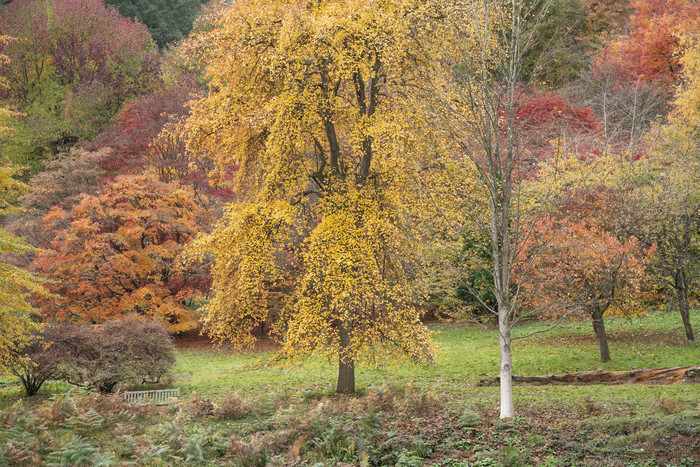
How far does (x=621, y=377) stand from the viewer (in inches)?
548

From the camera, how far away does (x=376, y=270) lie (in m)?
11.7

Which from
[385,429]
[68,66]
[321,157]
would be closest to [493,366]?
[321,157]

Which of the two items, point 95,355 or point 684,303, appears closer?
point 95,355

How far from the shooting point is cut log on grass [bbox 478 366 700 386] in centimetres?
1284

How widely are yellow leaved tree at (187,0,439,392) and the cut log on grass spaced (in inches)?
154

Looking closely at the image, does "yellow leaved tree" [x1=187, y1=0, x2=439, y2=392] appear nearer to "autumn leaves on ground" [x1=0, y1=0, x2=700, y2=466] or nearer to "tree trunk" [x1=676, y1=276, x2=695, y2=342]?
"autumn leaves on ground" [x1=0, y1=0, x2=700, y2=466]

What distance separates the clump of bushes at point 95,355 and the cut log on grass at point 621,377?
9585 mm

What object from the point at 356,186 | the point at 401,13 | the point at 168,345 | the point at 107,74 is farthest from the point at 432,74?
the point at 107,74

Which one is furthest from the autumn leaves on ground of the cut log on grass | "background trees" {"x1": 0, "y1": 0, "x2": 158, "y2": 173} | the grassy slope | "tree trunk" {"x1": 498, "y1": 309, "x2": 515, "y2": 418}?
"background trees" {"x1": 0, "y1": 0, "x2": 158, "y2": 173}

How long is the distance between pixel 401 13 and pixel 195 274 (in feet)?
56.1

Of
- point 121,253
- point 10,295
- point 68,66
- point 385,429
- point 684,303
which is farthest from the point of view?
point 68,66

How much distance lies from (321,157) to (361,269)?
155 inches

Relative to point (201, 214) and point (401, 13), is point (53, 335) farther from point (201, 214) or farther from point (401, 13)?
point (401, 13)

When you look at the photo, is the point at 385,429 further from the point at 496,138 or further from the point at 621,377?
the point at 621,377
